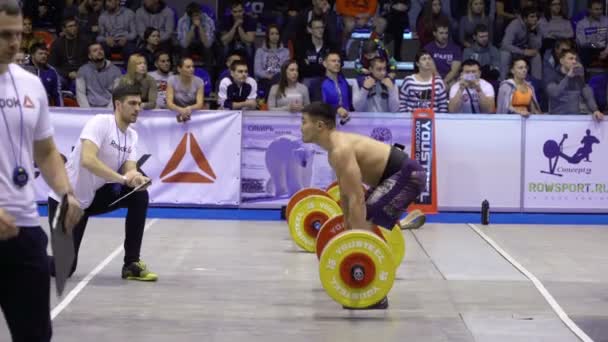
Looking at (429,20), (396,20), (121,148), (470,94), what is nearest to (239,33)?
(396,20)

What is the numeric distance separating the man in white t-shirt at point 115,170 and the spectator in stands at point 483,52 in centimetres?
806

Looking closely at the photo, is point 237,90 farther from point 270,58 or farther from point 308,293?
point 308,293

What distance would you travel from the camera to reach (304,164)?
14.4 metres

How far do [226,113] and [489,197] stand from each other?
3515 mm

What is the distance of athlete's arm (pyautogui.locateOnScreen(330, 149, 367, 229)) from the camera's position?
7935 millimetres

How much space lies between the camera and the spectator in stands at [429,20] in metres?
16.8

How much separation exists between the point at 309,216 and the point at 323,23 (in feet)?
17.3

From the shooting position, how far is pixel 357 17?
55.1 ft

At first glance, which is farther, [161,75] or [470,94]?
[161,75]

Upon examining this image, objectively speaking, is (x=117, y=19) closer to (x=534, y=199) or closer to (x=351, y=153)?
(x=534, y=199)

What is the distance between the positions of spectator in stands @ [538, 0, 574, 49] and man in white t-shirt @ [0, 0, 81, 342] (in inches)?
544

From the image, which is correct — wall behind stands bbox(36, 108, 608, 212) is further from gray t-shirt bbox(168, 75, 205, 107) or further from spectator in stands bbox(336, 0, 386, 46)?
spectator in stands bbox(336, 0, 386, 46)

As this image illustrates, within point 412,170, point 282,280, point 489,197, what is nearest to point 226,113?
point 489,197

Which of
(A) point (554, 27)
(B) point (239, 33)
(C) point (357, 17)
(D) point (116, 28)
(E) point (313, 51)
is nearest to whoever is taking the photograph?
(E) point (313, 51)
